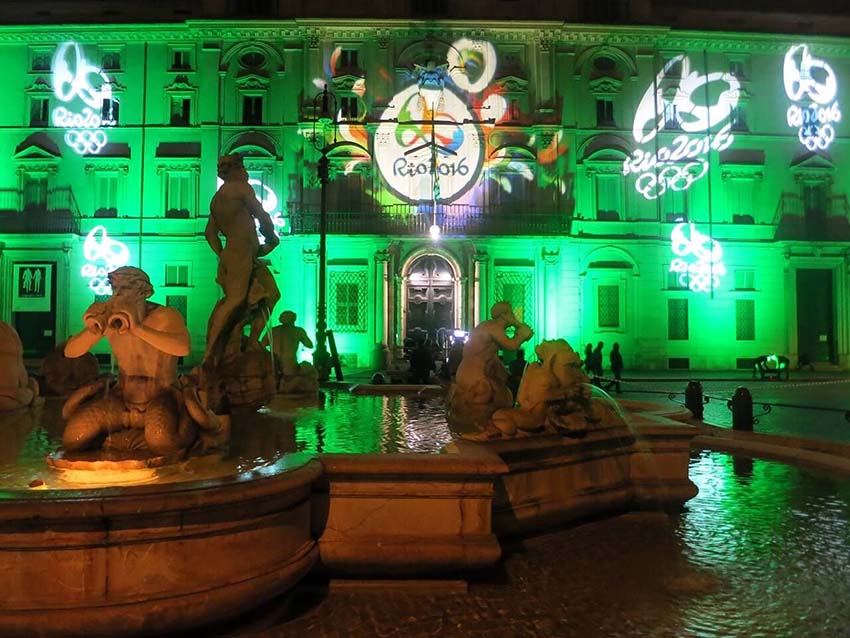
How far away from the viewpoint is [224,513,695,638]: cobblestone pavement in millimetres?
3895

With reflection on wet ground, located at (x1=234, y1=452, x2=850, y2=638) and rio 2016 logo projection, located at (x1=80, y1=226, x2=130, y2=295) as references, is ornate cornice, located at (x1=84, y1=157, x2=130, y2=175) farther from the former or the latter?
reflection on wet ground, located at (x1=234, y1=452, x2=850, y2=638)

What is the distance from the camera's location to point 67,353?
189 inches

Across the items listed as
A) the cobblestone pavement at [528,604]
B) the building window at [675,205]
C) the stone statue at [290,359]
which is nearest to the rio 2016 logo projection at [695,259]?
the building window at [675,205]

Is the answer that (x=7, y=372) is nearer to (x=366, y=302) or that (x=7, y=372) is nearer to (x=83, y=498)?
(x=83, y=498)

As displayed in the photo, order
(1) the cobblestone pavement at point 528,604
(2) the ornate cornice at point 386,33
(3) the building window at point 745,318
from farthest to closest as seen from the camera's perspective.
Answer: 1. (3) the building window at point 745,318
2. (2) the ornate cornice at point 386,33
3. (1) the cobblestone pavement at point 528,604

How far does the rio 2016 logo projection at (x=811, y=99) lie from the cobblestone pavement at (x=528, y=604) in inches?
1439

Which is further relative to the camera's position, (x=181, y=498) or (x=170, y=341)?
(x=170, y=341)

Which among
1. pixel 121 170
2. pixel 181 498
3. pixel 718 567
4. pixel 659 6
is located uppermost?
pixel 659 6

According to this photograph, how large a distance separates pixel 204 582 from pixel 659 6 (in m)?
40.2

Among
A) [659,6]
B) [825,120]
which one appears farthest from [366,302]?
[825,120]

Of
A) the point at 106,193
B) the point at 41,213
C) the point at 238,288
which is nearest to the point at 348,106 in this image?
the point at 106,193

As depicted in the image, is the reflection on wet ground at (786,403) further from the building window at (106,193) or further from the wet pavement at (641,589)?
the building window at (106,193)

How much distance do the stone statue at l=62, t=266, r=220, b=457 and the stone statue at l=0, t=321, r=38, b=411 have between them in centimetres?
457

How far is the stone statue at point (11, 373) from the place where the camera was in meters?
8.59
